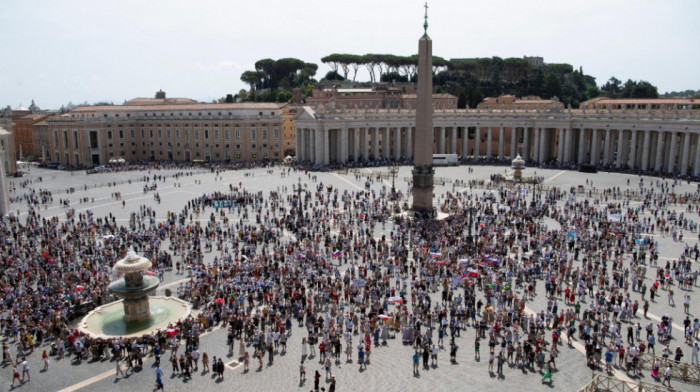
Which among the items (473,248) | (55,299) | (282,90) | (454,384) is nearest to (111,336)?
(55,299)

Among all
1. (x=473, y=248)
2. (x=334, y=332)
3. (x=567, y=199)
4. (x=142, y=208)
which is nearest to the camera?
(x=334, y=332)

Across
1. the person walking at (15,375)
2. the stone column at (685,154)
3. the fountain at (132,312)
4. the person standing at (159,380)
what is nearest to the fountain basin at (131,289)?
the fountain at (132,312)

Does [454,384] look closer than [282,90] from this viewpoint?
Yes

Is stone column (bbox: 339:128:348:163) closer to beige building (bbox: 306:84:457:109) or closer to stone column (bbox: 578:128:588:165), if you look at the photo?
beige building (bbox: 306:84:457:109)

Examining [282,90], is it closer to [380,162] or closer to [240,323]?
[380,162]

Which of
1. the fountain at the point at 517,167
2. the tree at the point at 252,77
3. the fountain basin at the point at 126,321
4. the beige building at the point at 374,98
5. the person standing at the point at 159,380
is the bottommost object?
the fountain basin at the point at 126,321

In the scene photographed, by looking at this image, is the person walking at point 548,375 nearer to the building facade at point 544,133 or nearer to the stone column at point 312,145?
the building facade at point 544,133
